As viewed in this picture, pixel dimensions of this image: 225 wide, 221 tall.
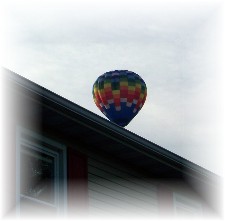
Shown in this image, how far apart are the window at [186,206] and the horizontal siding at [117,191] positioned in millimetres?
733

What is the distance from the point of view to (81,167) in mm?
12023

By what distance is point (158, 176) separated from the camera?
46.5 ft

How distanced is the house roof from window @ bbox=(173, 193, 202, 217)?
0.70m

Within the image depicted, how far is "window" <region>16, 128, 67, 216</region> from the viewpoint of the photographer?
10.6 m

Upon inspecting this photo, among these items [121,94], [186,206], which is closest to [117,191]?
A: [186,206]

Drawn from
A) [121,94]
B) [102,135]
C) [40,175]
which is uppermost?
[121,94]

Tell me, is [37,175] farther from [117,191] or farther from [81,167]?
[117,191]

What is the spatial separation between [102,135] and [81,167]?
0.69m

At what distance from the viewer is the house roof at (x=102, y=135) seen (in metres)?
10.4

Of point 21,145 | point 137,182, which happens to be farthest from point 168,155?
point 21,145

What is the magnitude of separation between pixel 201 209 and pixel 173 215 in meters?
1.50

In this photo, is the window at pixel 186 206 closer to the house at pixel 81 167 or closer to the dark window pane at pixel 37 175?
the house at pixel 81 167

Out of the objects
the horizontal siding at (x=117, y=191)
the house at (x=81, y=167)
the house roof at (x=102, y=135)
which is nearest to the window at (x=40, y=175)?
the house at (x=81, y=167)

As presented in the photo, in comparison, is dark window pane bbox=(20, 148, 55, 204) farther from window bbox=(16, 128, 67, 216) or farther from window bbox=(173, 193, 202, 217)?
window bbox=(173, 193, 202, 217)
